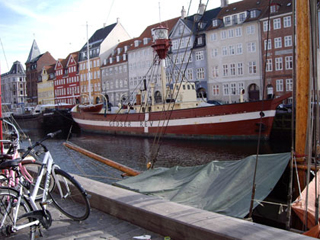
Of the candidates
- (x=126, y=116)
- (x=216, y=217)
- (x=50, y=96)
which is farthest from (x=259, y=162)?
(x=50, y=96)

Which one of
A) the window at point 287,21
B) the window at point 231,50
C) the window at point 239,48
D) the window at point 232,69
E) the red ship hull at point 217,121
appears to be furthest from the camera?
the window at point 232,69

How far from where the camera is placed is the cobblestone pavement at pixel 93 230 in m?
3.95

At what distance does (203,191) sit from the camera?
558 cm

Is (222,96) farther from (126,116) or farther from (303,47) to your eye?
(303,47)

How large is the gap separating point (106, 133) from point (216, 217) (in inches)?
1299

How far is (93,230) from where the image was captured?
13.7 ft

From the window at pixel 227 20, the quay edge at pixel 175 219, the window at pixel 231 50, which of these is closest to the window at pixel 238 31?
the window at pixel 227 20

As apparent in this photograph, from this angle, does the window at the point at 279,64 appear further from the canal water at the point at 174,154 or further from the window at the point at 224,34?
the canal water at the point at 174,154

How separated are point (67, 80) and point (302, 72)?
248 feet

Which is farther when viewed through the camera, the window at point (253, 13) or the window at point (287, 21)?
the window at point (253, 13)

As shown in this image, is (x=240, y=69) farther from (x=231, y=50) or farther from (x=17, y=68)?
(x=17, y=68)

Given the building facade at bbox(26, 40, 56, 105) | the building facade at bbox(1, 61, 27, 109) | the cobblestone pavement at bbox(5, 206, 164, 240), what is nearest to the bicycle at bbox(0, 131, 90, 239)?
the cobblestone pavement at bbox(5, 206, 164, 240)

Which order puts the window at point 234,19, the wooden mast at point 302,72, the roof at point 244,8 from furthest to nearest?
the window at point 234,19
the roof at point 244,8
the wooden mast at point 302,72

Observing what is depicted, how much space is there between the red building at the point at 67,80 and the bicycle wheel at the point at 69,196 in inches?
2717
